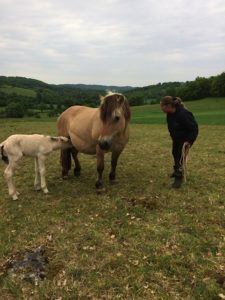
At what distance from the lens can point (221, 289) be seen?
407cm

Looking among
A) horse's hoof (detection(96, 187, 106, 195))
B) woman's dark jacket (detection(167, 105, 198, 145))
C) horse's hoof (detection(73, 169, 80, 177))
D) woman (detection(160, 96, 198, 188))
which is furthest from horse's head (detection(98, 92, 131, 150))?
horse's hoof (detection(73, 169, 80, 177))

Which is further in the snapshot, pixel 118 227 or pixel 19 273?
pixel 118 227

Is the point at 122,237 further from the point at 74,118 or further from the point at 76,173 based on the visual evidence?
the point at 76,173

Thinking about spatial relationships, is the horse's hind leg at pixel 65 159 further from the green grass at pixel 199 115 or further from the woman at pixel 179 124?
the green grass at pixel 199 115

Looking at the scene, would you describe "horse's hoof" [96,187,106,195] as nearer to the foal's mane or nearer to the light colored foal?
the light colored foal

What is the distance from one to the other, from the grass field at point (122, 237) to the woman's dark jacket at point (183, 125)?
123 cm

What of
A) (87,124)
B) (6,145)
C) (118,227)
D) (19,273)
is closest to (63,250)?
(19,273)

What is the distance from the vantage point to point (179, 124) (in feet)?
26.2

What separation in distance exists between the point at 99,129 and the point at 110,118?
69cm

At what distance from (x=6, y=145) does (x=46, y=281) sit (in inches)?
150

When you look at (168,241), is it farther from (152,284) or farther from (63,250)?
(63,250)

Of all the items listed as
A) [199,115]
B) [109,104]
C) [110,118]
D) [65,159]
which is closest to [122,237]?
[110,118]

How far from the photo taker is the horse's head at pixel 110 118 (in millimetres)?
7062

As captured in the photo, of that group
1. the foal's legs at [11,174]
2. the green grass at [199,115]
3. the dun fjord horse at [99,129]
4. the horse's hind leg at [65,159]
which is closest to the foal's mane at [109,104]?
the dun fjord horse at [99,129]
